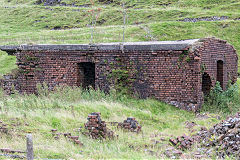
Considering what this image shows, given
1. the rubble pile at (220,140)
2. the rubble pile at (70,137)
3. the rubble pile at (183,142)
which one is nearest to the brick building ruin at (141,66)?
the rubble pile at (220,140)

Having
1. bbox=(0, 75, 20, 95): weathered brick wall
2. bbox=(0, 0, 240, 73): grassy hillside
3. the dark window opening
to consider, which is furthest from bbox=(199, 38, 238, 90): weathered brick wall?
bbox=(0, 75, 20, 95): weathered brick wall

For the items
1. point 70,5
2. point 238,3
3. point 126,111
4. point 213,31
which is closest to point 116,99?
point 126,111

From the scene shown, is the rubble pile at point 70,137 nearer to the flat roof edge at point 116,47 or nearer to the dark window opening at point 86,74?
the flat roof edge at point 116,47

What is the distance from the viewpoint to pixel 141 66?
12.0m

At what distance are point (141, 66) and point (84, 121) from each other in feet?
13.9

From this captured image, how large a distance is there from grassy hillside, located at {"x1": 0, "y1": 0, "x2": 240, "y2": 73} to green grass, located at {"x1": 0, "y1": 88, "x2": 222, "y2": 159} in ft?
26.9

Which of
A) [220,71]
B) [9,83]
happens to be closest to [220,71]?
[220,71]

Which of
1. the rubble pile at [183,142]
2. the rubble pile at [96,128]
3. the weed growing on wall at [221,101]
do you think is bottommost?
the weed growing on wall at [221,101]

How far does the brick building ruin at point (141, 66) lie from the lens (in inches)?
449

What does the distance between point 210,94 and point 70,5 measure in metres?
51.1

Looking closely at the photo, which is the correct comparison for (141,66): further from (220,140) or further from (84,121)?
(220,140)

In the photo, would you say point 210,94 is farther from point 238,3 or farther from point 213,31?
point 238,3

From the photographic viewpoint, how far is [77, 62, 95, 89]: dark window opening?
43.4 ft

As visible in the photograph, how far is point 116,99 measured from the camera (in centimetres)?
1177
